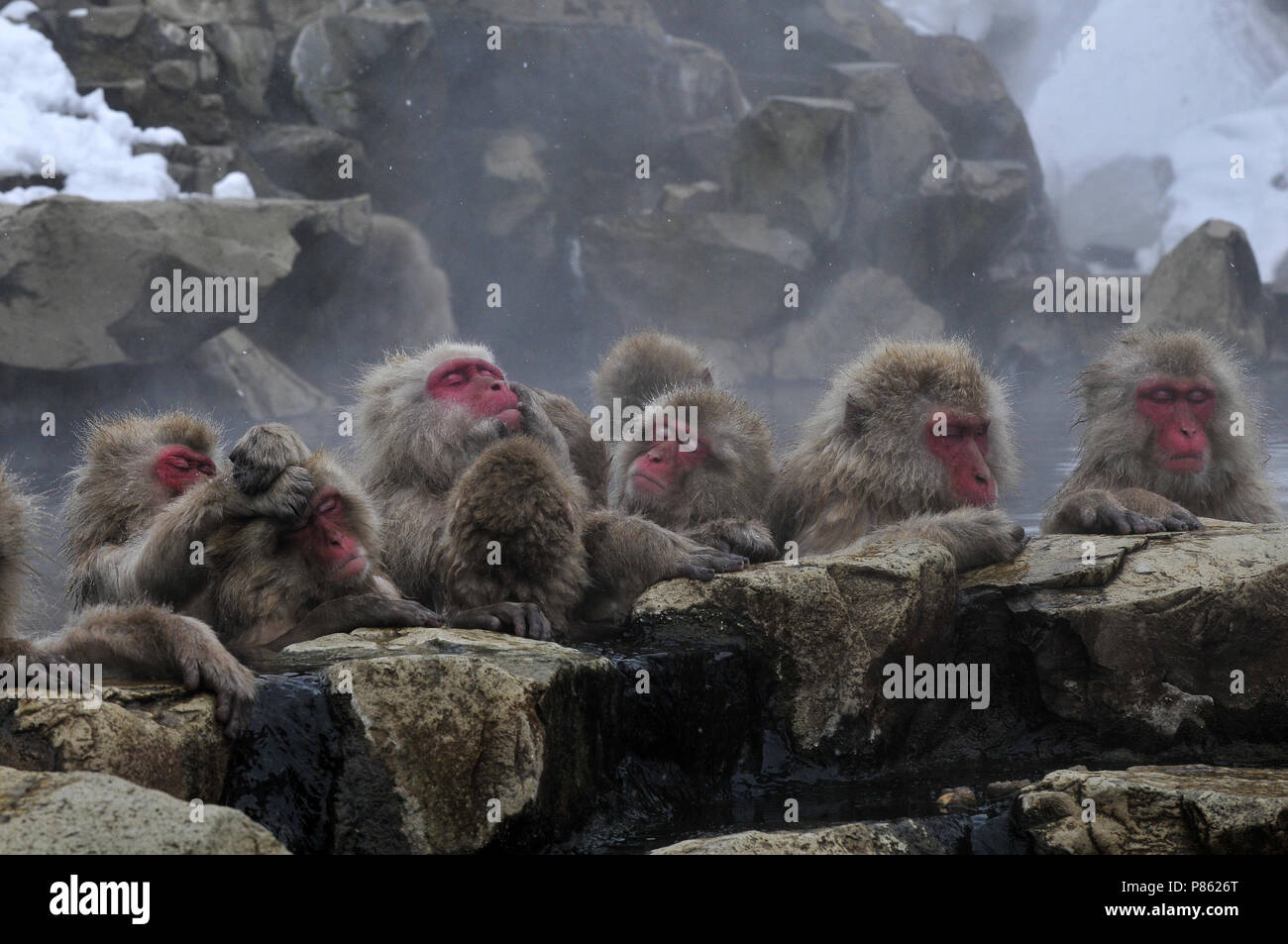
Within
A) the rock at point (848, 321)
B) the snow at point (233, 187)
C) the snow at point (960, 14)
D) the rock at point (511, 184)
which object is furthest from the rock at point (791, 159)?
the snow at point (233, 187)

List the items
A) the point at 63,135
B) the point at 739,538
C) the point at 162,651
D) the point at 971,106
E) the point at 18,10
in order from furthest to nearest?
1. the point at 971,106
2. the point at 18,10
3. the point at 63,135
4. the point at 739,538
5. the point at 162,651

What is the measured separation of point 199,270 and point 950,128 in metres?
13.7

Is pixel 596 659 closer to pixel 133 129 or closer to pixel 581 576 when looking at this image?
pixel 581 576

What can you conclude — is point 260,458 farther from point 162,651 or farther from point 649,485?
point 649,485

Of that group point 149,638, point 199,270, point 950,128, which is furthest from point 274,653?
point 950,128

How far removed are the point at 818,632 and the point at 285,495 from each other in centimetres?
138

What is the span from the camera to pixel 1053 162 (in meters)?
26.2

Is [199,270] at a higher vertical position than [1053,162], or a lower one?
lower

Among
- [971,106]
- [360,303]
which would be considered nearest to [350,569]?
[360,303]

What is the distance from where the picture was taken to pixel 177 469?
13.1 ft

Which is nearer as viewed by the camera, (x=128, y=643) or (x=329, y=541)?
(x=128, y=643)

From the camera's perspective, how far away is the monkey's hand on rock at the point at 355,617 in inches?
135
